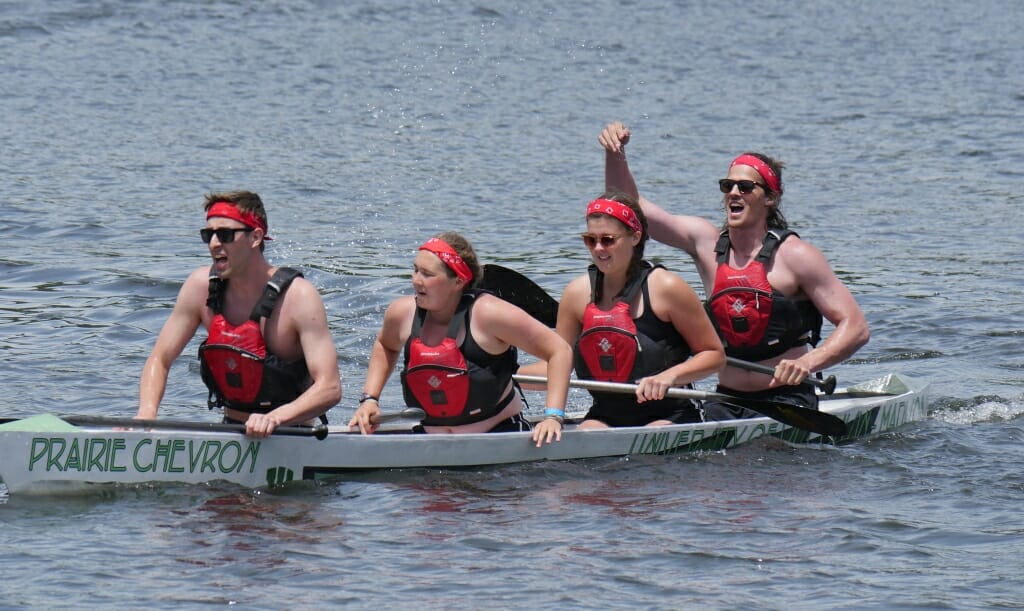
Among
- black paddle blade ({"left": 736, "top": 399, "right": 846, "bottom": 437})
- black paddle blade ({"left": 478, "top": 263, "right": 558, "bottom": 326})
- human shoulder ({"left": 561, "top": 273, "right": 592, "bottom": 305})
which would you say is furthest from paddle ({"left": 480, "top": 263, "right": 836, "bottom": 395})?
black paddle blade ({"left": 736, "top": 399, "right": 846, "bottom": 437})

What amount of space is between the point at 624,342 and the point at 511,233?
7.90 meters

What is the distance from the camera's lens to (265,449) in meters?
7.64

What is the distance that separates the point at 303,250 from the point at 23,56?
11.3m

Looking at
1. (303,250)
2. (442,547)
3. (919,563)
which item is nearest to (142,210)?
(303,250)

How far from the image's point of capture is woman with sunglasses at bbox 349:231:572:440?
7.72 m

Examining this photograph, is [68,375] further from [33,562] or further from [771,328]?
[771,328]

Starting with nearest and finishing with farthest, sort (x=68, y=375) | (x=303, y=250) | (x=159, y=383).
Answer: (x=159, y=383) < (x=68, y=375) < (x=303, y=250)

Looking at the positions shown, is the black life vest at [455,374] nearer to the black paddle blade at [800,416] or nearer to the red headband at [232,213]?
the red headband at [232,213]

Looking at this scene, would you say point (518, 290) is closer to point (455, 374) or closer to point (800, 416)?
point (455, 374)

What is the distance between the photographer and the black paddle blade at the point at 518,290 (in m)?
→ 9.32

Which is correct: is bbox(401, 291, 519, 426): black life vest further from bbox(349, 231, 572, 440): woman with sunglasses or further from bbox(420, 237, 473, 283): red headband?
bbox(420, 237, 473, 283): red headband

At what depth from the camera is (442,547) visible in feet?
23.3

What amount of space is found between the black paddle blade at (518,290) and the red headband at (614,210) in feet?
4.56

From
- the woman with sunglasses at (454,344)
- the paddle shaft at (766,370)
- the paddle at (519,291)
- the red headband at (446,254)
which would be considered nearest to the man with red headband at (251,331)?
the woman with sunglasses at (454,344)
